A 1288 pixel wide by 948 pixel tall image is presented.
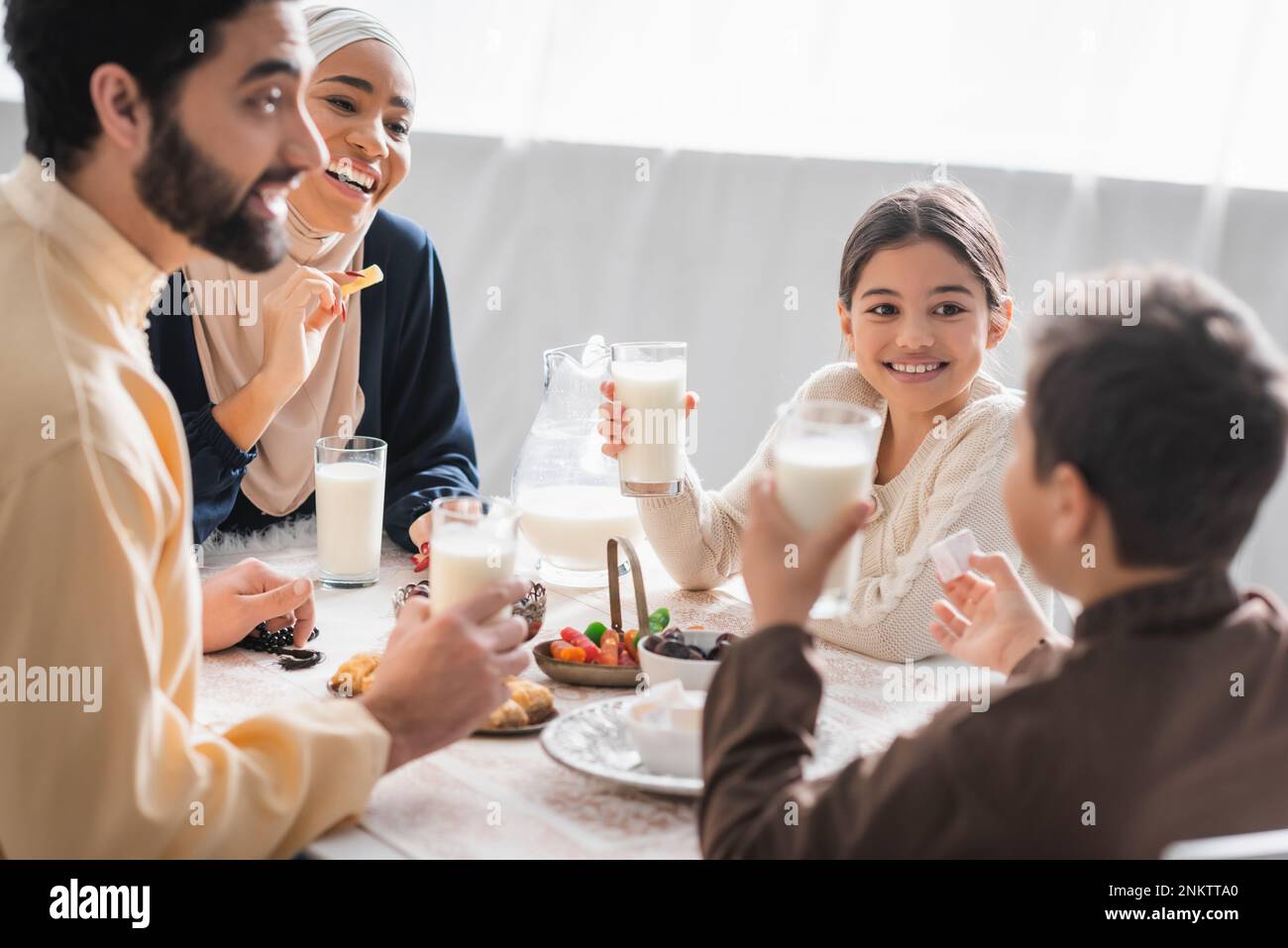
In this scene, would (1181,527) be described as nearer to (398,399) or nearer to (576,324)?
(398,399)

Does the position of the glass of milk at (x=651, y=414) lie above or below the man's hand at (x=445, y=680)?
above

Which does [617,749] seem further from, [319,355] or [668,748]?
[319,355]

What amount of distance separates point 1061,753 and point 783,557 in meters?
0.30

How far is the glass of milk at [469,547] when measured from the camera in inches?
57.1

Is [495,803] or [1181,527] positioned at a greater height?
[1181,527]

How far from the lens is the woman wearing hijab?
2170 mm

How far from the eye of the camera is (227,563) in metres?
2.16

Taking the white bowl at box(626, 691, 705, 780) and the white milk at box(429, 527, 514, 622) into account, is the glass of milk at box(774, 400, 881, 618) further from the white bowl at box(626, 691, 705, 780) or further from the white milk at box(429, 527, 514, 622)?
the white milk at box(429, 527, 514, 622)

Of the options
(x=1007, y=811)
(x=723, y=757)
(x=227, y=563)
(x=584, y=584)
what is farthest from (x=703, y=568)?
(x=1007, y=811)

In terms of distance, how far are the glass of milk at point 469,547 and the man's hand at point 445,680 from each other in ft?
0.21

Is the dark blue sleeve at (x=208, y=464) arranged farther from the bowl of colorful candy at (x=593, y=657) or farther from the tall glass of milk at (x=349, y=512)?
the bowl of colorful candy at (x=593, y=657)

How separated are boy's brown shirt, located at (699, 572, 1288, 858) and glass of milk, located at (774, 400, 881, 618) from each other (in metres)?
0.15

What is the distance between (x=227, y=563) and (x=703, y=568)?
75 centimetres
